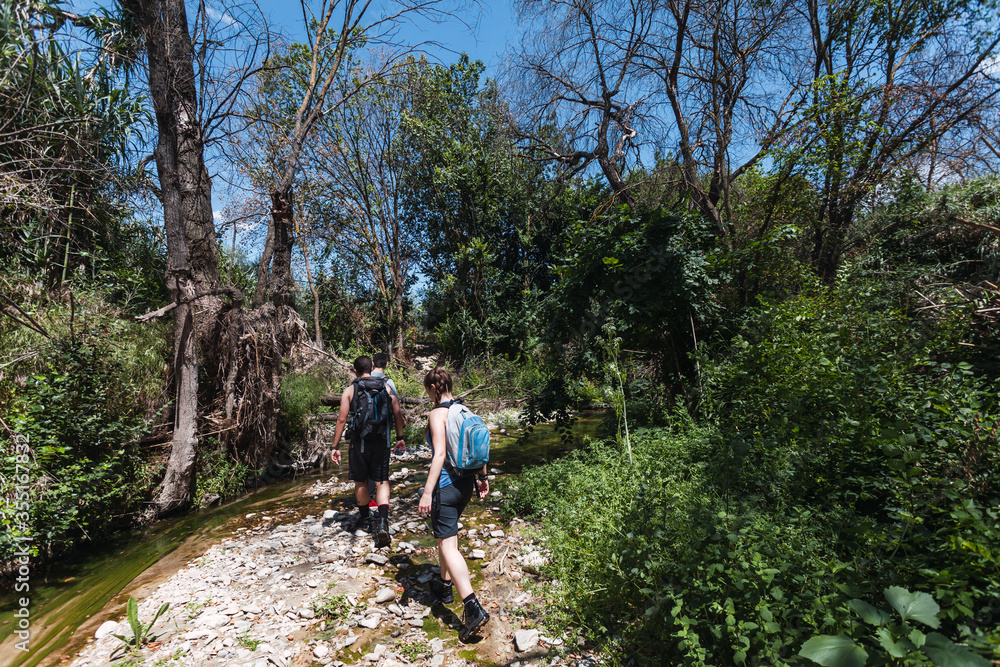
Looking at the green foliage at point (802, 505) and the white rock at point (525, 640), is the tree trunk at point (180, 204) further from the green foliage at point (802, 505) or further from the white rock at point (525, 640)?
the white rock at point (525, 640)

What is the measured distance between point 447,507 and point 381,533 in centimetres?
169

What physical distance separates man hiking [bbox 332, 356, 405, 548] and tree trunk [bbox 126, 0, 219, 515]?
2.62m

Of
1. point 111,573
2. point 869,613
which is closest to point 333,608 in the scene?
point 111,573

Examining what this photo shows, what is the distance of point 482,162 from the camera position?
49.4 feet

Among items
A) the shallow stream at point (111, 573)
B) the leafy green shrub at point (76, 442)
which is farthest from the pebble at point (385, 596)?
the leafy green shrub at point (76, 442)

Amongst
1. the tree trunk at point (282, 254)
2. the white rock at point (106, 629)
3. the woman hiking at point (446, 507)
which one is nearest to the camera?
the woman hiking at point (446, 507)

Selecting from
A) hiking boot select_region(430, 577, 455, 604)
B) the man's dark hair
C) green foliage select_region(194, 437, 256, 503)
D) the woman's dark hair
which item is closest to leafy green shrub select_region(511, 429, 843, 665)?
hiking boot select_region(430, 577, 455, 604)

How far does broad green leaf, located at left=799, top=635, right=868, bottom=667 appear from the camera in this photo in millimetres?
1433

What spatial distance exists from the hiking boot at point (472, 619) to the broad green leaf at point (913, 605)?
7.98 ft

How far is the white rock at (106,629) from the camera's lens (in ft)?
10.6

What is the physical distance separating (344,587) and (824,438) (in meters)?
4.09

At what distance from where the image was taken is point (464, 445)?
130 inches

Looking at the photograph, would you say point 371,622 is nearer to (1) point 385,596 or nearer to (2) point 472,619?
(1) point 385,596

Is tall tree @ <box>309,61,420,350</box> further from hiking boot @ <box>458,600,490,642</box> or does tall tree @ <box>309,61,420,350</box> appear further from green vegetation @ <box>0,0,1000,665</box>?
hiking boot @ <box>458,600,490,642</box>
